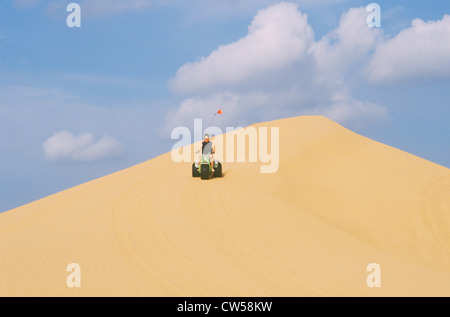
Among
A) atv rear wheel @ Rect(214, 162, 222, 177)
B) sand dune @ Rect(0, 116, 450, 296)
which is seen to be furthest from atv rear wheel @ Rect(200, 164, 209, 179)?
atv rear wheel @ Rect(214, 162, 222, 177)

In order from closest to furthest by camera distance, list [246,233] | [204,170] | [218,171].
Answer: [246,233]
[204,170]
[218,171]

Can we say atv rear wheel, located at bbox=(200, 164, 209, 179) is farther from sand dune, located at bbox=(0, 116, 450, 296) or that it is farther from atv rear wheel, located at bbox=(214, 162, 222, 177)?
atv rear wheel, located at bbox=(214, 162, 222, 177)

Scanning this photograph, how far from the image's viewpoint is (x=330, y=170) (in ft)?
64.3

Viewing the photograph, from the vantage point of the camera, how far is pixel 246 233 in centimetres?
1110

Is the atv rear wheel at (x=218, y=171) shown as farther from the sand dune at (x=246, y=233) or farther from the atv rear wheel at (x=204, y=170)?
the atv rear wheel at (x=204, y=170)

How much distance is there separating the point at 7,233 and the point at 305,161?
528 inches

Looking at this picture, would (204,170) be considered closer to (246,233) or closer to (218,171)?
(218,171)

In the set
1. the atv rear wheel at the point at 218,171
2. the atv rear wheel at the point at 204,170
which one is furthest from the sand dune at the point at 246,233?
the atv rear wheel at the point at 204,170

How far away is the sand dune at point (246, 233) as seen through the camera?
8367 millimetres

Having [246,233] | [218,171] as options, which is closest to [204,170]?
[218,171]

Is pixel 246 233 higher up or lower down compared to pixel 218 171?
lower down

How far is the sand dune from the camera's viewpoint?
27.5ft
